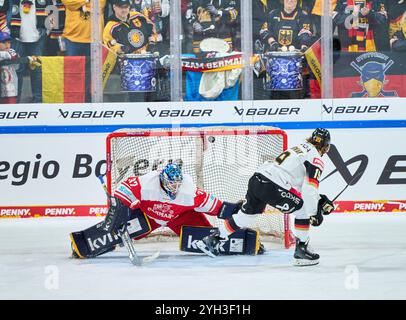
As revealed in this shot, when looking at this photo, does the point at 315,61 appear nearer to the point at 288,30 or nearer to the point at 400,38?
the point at 288,30

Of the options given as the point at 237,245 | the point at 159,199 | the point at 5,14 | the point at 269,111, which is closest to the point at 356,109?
the point at 269,111

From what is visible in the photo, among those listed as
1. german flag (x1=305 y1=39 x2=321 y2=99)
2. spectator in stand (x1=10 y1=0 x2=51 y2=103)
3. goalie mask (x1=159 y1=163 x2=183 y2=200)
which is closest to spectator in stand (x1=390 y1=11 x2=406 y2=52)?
german flag (x1=305 y1=39 x2=321 y2=99)

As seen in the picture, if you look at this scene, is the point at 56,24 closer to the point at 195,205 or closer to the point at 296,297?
the point at 195,205

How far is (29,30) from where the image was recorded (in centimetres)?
856

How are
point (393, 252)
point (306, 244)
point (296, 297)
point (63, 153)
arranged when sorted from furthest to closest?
1. point (63, 153)
2. point (393, 252)
3. point (306, 244)
4. point (296, 297)

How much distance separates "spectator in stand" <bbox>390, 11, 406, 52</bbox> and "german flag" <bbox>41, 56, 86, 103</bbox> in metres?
2.85

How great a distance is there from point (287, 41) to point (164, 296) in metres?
4.14

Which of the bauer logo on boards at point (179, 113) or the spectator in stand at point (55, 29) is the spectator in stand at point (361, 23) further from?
the spectator in stand at point (55, 29)

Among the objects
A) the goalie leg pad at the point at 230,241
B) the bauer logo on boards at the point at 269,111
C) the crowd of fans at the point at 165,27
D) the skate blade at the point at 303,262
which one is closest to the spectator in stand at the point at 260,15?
the crowd of fans at the point at 165,27

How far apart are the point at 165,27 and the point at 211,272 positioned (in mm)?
3335

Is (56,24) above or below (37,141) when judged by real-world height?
above

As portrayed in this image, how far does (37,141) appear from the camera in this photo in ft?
27.5

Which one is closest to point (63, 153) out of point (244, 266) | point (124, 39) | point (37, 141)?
point (37, 141)

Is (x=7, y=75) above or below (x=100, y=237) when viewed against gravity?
above
